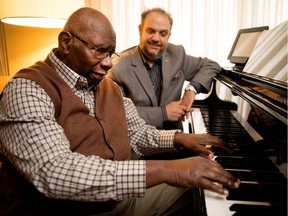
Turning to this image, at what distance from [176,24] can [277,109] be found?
2.20 m

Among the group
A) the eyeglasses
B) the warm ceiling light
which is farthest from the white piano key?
the warm ceiling light

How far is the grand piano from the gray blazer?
540 millimetres

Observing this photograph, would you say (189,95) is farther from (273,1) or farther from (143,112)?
(273,1)

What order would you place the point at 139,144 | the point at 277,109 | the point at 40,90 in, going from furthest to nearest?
the point at 139,144 → the point at 40,90 → the point at 277,109

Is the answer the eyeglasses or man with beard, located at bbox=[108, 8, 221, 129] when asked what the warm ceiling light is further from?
the eyeglasses

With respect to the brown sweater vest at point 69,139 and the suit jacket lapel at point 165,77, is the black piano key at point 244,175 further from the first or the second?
the suit jacket lapel at point 165,77

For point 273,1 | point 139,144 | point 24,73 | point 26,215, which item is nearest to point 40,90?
point 24,73

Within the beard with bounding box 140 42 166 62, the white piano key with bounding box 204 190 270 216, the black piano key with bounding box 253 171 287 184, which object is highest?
the beard with bounding box 140 42 166 62

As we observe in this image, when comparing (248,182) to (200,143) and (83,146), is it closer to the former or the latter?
(200,143)

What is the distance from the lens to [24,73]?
945 millimetres

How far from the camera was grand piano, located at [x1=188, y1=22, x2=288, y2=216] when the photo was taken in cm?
75

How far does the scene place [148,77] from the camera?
1.95 meters

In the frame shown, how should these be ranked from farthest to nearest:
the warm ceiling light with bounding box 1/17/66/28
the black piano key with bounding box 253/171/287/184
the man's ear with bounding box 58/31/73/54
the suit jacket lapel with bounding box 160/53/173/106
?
1. the warm ceiling light with bounding box 1/17/66/28
2. the suit jacket lapel with bounding box 160/53/173/106
3. the man's ear with bounding box 58/31/73/54
4. the black piano key with bounding box 253/171/287/184

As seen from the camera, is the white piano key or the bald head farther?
the bald head
